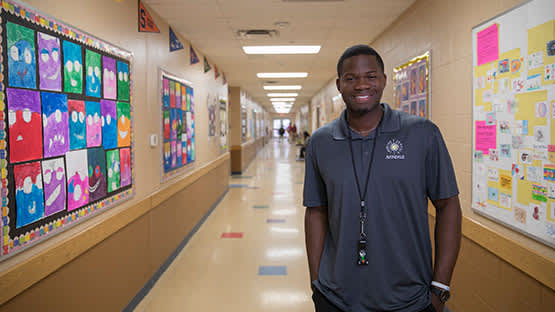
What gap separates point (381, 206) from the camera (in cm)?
129

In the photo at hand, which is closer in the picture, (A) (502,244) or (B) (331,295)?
(B) (331,295)

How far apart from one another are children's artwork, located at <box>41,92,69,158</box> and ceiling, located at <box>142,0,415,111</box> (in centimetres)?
181

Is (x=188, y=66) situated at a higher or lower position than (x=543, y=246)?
higher

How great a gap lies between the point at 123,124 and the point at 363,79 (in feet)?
7.18

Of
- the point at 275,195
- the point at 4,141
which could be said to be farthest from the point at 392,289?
the point at 275,195

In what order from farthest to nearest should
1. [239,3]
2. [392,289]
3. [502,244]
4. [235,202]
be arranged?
[235,202] < [239,3] < [502,244] < [392,289]

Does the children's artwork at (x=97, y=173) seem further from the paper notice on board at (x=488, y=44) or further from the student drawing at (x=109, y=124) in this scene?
the paper notice on board at (x=488, y=44)

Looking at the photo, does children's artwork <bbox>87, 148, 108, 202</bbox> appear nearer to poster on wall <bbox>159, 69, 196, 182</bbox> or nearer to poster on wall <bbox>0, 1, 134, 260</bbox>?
poster on wall <bbox>0, 1, 134, 260</bbox>

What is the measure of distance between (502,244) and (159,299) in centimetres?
270

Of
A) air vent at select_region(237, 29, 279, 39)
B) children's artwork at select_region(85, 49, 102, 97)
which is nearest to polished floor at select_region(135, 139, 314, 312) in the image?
children's artwork at select_region(85, 49, 102, 97)

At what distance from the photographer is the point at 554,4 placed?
1733 mm

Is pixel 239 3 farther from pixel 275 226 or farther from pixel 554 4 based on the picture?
pixel 275 226

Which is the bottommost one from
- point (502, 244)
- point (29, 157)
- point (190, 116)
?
point (502, 244)

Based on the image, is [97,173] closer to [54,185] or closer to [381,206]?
[54,185]
